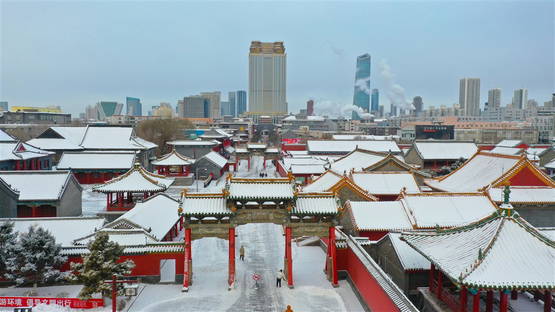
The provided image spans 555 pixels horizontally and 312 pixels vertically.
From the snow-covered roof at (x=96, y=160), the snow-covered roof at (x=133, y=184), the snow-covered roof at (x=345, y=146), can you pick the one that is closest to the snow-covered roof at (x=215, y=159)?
the snow-covered roof at (x=96, y=160)

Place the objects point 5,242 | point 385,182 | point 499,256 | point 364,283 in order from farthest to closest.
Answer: point 385,182 < point 5,242 < point 364,283 < point 499,256

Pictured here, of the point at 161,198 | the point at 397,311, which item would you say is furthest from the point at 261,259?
the point at 397,311

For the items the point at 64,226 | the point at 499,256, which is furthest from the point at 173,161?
the point at 499,256

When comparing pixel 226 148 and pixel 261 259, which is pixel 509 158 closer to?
pixel 261 259

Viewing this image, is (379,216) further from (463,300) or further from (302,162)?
(302,162)

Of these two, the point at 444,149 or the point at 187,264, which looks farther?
the point at 444,149
